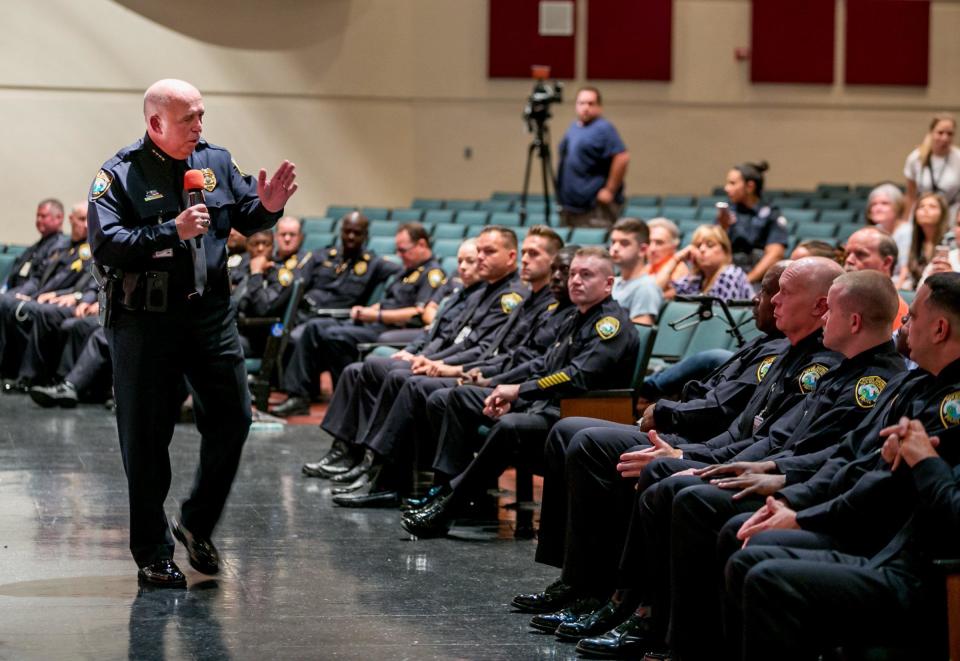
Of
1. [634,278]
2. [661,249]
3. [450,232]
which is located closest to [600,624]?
[634,278]

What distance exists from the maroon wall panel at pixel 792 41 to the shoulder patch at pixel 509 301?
958cm

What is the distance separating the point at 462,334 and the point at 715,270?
1.28 metres

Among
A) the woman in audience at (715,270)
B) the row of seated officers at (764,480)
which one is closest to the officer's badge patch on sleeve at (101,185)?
the row of seated officers at (764,480)

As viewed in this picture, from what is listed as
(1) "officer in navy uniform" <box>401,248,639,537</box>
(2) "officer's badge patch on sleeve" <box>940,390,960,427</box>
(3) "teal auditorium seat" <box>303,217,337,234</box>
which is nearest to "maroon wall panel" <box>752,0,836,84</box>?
(3) "teal auditorium seat" <box>303,217,337,234</box>

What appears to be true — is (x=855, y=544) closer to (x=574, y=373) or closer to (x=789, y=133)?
(x=574, y=373)

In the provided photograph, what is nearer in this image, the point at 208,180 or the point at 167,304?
the point at 167,304

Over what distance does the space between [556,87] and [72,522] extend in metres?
7.16

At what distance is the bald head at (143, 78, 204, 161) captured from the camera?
13.5 ft

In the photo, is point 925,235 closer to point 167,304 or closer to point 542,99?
point 167,304

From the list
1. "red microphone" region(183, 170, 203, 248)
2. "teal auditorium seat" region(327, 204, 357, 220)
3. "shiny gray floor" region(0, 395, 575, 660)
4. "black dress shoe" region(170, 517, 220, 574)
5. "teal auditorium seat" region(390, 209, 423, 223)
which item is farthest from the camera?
"teal auditorium seat" region(327, 204, 357, 220)

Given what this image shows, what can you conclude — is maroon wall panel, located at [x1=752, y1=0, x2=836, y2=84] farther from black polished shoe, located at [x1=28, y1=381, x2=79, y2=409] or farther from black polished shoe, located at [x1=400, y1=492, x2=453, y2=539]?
black polished shoe, located at [x1=400, y1=492, x2=453, y2=539]

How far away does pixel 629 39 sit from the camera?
1454 cm

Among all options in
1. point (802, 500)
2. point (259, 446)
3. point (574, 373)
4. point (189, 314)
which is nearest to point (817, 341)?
point (802, 500)

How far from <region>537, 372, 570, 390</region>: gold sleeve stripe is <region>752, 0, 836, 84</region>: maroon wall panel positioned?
10577 millimetres
